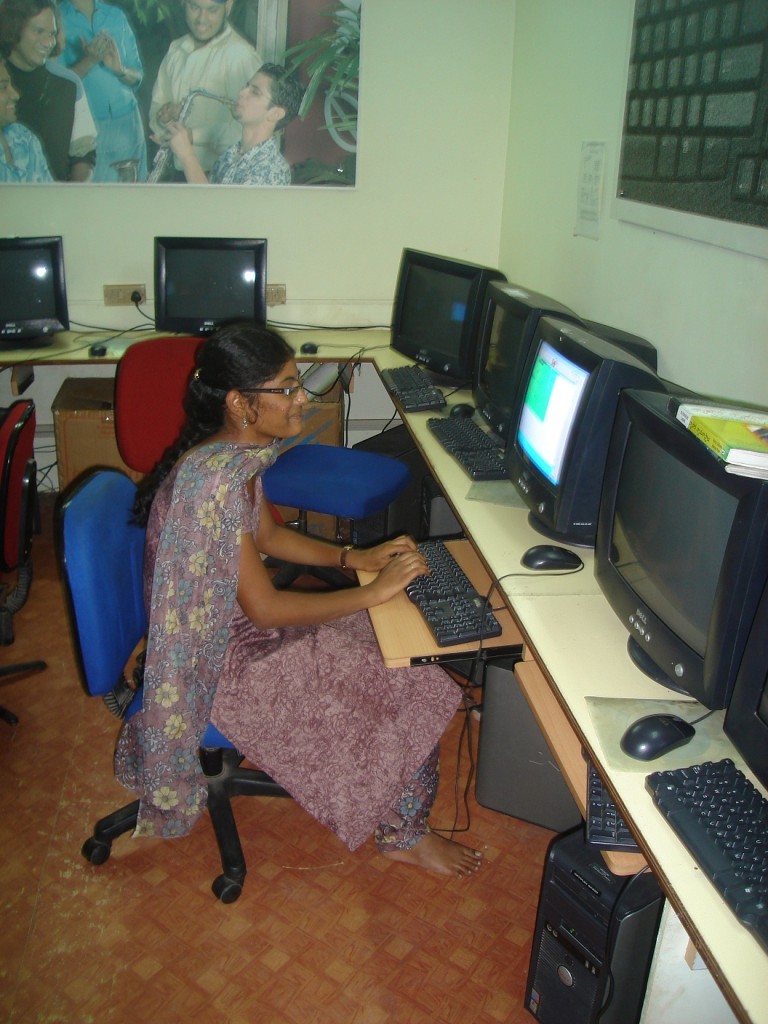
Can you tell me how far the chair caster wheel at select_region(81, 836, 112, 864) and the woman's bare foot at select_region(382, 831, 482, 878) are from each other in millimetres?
649

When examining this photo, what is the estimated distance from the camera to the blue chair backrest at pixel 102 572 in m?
1.51

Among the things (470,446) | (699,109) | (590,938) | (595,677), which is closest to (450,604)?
(595,677)

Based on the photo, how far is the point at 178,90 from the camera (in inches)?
132

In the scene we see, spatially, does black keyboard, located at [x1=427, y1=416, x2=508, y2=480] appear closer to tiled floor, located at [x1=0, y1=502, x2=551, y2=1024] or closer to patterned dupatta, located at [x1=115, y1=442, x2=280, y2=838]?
patterned dupatta, located at [x1=115, y1=442, x2=280, y2=838]

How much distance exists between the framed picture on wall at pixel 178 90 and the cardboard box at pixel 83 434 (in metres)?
0.92

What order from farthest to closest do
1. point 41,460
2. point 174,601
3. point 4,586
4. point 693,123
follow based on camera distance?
1. point 41,460
2. point 4,586
3. point 693,123
4. point 174,601

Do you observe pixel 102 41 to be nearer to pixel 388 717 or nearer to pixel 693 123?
pixel 693 123

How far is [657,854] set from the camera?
1.05 m

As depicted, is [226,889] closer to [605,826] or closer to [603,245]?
[605,826]

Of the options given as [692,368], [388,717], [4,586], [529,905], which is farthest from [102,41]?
[529,905]

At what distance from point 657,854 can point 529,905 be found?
3.09 ft

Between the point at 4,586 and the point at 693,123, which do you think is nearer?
the point at 693,123

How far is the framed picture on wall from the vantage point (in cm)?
324

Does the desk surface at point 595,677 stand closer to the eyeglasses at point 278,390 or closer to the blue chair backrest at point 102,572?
the eyeglasses at point 278,390
